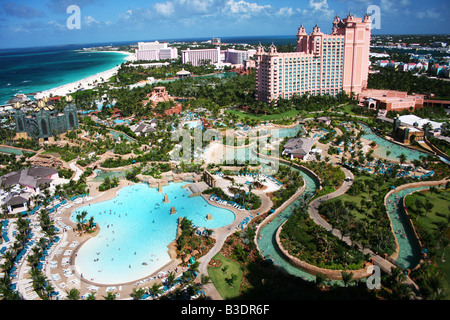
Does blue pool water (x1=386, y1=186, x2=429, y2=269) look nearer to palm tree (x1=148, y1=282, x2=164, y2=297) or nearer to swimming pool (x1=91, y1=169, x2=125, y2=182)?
palm tree (x1=148, y1=282, x2=164, y2=297)

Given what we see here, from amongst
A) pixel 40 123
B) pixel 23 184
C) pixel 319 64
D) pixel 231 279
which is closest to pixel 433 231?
pixel 231 279

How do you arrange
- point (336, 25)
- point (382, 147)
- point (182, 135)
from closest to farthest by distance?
1. point (382, 147)
2. point (182, 135)
3. point (336, 25)

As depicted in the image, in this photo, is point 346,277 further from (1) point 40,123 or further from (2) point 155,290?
(1) point 40,123

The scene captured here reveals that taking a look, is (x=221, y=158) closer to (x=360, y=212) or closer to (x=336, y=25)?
(x=360, y=212)

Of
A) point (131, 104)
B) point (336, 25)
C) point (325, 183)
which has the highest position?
point (336, 25)

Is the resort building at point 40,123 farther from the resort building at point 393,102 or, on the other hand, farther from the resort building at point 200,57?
the resort building at point 200,57

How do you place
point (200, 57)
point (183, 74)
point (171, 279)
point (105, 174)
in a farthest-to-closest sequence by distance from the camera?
point (200, 57)
point (183, 74)
point (105, 174)
point (171, 279)
